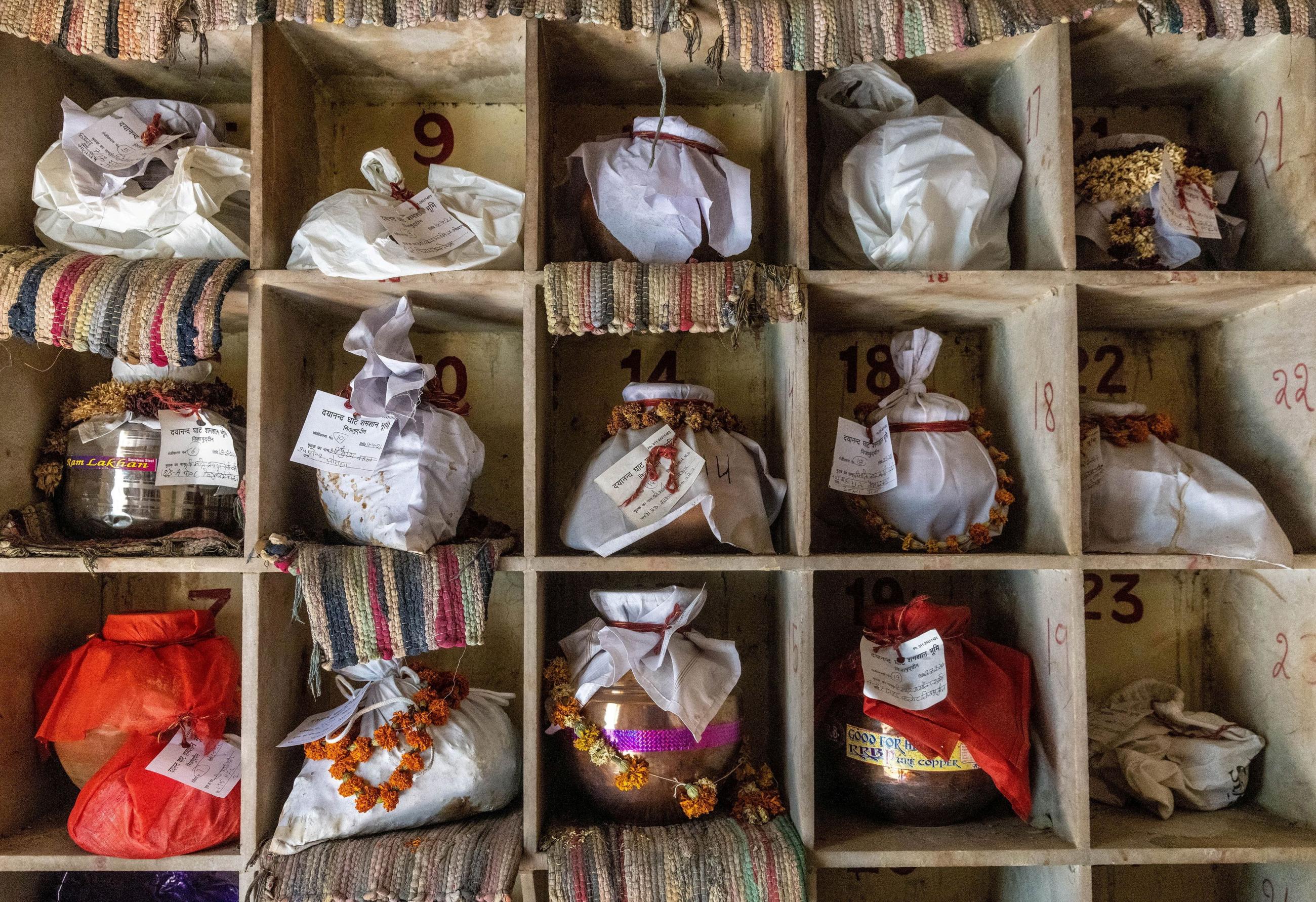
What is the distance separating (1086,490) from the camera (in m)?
1.40

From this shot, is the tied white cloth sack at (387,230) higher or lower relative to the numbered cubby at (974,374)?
higher

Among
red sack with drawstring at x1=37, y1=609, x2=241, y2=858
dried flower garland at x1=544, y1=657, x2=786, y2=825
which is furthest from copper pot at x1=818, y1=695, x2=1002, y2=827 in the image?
red sack with drawstring at x1=37, y1=609, x2=241, y2=858

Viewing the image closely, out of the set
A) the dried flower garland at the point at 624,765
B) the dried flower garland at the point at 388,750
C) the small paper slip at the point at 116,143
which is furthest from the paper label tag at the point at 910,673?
the small paper slip at the point at 116,143

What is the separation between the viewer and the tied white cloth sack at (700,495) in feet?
4.18

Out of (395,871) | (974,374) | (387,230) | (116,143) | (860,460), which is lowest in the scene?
(395,871)

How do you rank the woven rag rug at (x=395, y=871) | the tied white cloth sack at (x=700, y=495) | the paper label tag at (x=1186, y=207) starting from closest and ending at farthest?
1. the woven rag rug at (x=395, y=871)
2. the tied white cloth sack at (x=700, y=495)
3. the paper label tag at (x=1186, y=207)

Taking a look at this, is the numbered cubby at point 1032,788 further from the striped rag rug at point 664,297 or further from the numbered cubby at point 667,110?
the numbered cubby at point 667,110

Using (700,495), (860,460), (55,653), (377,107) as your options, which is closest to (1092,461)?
(860,460)

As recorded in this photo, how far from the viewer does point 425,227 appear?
1332mm

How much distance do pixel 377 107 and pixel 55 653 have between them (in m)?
1.11

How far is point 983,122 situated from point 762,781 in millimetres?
1230

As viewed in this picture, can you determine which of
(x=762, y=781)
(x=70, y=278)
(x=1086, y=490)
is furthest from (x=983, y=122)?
(x=70, y=278)

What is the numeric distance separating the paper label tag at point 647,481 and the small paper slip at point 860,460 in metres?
0.24

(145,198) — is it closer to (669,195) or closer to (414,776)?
(669,195)
